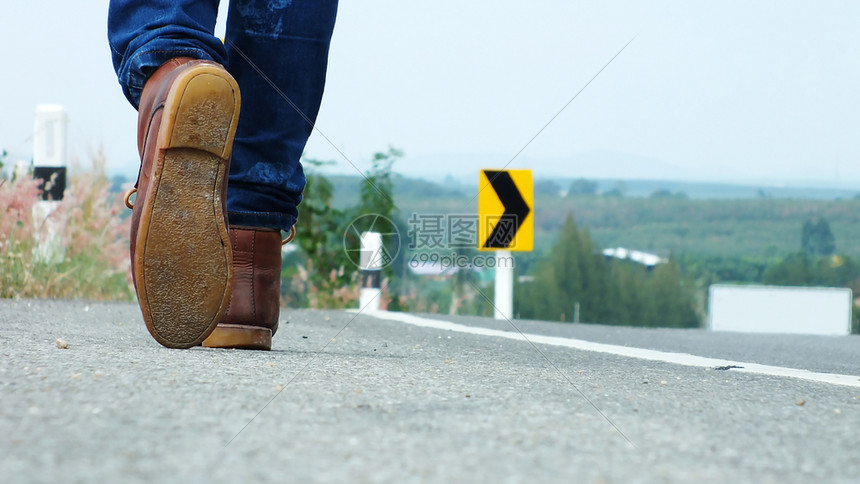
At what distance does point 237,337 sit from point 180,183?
1.74 feet

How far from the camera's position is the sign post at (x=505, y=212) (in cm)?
516

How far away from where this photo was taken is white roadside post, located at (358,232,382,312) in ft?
19.7

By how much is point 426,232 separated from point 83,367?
368cm

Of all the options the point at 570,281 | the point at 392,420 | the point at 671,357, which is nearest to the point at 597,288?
the point at 570,281

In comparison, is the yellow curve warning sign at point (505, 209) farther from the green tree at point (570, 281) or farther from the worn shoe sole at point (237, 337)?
the green tree at point (570, 281)

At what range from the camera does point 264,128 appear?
7.25ft

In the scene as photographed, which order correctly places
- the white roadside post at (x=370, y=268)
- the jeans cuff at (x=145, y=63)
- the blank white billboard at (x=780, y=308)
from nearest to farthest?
the jeans cuff at (x=145, y=63) < the white roadside post at (x=370, y=268) < the blank white billboard at (x=780, y=308)

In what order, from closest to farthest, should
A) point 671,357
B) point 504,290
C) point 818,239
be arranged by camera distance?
point 671,357
point 504,290
point 818,239

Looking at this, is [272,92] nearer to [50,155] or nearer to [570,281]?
[50,155]

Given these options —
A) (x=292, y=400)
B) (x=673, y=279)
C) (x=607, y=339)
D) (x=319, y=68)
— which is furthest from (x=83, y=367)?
(x=673, y=279)

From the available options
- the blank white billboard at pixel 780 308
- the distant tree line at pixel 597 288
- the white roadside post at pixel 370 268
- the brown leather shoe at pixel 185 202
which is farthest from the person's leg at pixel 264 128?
the distant tree line at pixel 597 288

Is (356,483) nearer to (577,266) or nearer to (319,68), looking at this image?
(319,68)

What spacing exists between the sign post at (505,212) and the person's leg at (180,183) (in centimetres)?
338

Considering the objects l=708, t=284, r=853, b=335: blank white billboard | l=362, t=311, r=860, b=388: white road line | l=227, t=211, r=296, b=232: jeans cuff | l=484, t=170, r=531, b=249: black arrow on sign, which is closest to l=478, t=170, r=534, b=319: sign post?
l=484, t=170, r=531, b=249: black arrow on sign
